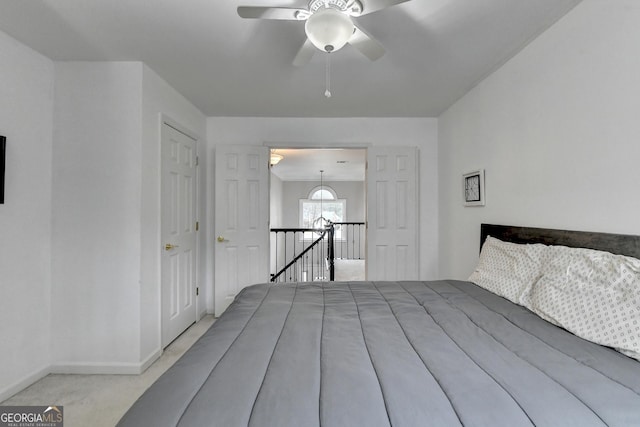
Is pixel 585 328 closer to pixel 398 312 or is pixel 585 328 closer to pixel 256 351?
pixel 398 312

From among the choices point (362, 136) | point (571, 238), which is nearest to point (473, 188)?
point (571, 238)

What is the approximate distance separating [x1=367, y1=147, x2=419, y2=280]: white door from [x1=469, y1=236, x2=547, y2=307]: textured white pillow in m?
1.40

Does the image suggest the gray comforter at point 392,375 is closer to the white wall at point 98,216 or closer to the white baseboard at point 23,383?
the white wall at point 98,216

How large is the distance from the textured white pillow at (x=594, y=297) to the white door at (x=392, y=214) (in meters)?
1.97

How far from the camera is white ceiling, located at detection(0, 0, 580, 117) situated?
1.63 m

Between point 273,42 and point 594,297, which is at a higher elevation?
point 273,42

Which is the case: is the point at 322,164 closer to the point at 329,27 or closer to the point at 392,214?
the point at 392,214

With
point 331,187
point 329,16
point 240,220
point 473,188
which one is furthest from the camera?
point 331,187

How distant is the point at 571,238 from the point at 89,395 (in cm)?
316

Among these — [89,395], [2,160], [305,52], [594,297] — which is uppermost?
[305,52]

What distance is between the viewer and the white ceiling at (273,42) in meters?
1.63

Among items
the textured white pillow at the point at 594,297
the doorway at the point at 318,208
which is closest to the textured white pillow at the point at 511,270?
the textured white pillow at the point at 594,297

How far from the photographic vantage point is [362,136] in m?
3.48

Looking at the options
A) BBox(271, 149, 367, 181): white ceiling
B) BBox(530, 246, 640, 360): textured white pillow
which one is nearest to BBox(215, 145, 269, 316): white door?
BBox(271, 149, 367, 181): white ceiling
